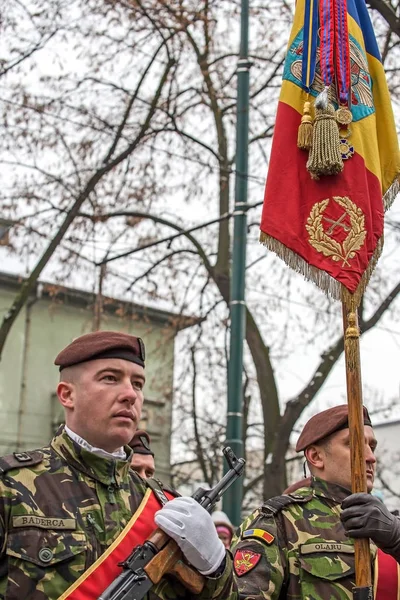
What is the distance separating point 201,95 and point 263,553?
10766mm

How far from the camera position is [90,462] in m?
3.76

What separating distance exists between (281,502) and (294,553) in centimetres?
25

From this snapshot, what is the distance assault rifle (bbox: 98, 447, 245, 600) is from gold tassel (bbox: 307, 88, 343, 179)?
6.45 ft

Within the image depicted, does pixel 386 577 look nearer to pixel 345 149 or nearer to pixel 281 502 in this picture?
pixel 281 502

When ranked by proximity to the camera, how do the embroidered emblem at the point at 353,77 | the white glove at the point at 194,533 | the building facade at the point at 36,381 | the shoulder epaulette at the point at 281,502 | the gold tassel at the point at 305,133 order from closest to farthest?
1. the white glove at the point at 194,533
2. the shoulder epaulette at the point at 281,502
3. the gold tassel at the point at 305,133
4. the embroidered emblem at the point at 353,77
5. the building facade at the point at 36,381

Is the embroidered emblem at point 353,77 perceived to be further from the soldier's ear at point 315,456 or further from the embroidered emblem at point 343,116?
the soldier's ear at point 315,456

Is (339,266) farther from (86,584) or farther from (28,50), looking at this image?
(28,50)

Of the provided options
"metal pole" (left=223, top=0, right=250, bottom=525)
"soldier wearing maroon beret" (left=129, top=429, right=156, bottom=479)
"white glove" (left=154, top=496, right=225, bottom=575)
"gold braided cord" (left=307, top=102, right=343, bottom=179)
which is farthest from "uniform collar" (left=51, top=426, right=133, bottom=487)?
"metal pole" (left=223, top=0, right=250, bottom=525)

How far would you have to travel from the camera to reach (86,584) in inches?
138

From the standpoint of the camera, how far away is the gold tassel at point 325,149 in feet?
15.9

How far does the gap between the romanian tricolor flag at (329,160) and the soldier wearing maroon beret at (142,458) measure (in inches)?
68.8

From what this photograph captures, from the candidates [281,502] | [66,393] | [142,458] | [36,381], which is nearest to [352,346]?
[281,502]

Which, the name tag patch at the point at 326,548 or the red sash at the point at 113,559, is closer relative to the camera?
the red sash at the point at 113,559

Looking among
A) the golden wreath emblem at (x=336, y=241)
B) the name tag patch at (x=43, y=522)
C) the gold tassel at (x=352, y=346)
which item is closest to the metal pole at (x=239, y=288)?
the golden wreath emblem at (x=336, y=241)
